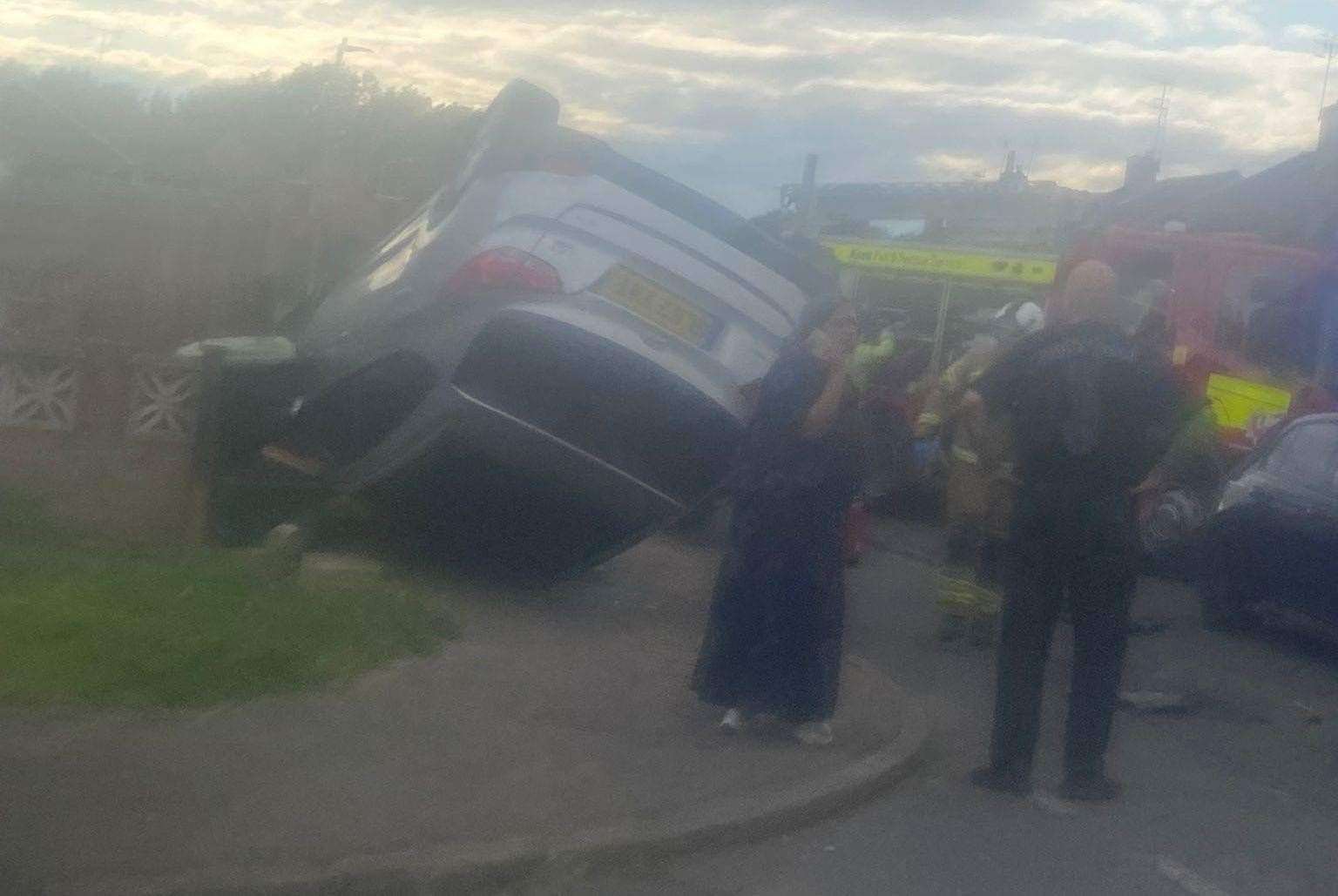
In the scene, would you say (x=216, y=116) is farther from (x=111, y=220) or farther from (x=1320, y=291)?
(x=1320, y=291)

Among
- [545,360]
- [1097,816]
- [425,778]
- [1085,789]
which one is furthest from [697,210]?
[425,778]

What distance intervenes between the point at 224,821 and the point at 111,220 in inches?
1005

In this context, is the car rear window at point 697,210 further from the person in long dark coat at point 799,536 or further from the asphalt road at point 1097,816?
the person in long dark coat at point 799,536

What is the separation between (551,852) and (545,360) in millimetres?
3428

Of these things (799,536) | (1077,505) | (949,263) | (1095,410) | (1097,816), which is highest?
(1095,410)

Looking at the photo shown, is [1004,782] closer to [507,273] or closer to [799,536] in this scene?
[799,536]

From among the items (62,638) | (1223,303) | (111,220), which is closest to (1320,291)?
(1223,303)

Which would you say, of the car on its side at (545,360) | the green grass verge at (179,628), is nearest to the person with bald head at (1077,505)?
the car on its side at (545,360)

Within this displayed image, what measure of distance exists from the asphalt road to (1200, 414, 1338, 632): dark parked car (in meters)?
0.57

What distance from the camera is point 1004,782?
6594 millimetres

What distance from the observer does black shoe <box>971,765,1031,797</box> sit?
658 centimetres

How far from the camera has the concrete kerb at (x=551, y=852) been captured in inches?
186

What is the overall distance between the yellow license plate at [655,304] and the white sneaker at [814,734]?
2.45 m

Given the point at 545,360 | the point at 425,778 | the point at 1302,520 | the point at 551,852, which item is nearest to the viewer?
the point at 551,852
